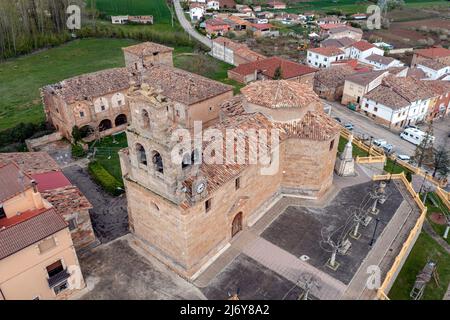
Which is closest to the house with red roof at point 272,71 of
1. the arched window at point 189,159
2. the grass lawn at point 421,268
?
the grass lawn at point 421,268

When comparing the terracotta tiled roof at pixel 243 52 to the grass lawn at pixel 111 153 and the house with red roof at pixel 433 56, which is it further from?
the house with red roof at pixel 433 56

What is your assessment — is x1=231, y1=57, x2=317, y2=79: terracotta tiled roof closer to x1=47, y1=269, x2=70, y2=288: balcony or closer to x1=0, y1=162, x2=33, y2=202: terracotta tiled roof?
x1=0, y1=162, x2=33, y2=202: terracotta tiled roof

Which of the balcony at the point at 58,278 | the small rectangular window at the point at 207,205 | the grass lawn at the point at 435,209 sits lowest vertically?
the grass lawn at the point at 435,209

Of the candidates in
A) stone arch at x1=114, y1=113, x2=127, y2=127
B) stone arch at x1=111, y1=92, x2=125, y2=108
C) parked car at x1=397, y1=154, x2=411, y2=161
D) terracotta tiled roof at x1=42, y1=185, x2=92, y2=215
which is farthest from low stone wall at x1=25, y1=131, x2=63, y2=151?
parked car at x1=397, y1=154, x2=411, y2=161

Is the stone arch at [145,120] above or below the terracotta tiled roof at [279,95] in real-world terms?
above

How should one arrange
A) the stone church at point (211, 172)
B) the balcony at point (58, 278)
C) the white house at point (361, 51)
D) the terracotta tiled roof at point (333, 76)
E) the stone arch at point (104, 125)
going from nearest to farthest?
1. the stone church at point (211, 172)
2. the balcony at point (58, 278)
3. the stone arch at point (104, 125)
4. the terracotta tiled roof at point (333, 76)
5. the white house at point (361, 51)

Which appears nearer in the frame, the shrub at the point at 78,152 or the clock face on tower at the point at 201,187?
the clock face on tower at the point at 201,187

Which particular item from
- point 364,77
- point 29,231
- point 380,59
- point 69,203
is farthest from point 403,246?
point 380,59
